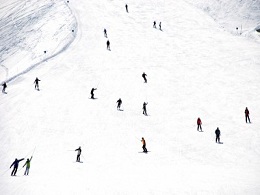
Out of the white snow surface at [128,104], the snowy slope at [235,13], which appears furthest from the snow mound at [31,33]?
the snowy slope at [235,13]

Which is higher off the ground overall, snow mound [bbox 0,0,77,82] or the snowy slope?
the snowy slope

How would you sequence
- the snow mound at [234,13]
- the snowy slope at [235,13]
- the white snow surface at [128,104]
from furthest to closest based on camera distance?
the snow mound at [234,13], the snowy slope at [235,13], the white snow surface at [128,104]

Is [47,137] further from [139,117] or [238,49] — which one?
[238,49]

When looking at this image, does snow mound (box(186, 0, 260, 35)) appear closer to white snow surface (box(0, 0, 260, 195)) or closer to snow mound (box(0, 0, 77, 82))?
white snow surface (box(0, 0, 260, 195))

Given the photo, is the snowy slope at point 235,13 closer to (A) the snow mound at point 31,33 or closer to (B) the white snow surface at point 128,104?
(B) the white snow surface at point 128,104

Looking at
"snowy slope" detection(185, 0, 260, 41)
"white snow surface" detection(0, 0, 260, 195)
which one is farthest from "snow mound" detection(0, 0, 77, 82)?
"snowy slope" detection(185, 0, 260, 41)

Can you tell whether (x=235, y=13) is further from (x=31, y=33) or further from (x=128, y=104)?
(x=128, y=104)

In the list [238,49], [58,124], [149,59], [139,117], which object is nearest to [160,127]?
[139,117]

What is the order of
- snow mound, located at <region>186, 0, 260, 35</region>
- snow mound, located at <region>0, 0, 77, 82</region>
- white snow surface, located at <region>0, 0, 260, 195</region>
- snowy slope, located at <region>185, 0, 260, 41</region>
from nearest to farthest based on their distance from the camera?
1. white snow surface, located at <region>0, 0, 260, 195</region>
2. snow mound, located at <region>0, 0, 77, 82</region>
3. snowy slope, located at <region>185, 0, 260, 41</region>
4. snow mound, located at <region>186, 0, 260, 35</region>

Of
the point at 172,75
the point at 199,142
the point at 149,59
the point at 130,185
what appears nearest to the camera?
the point at 130,185
